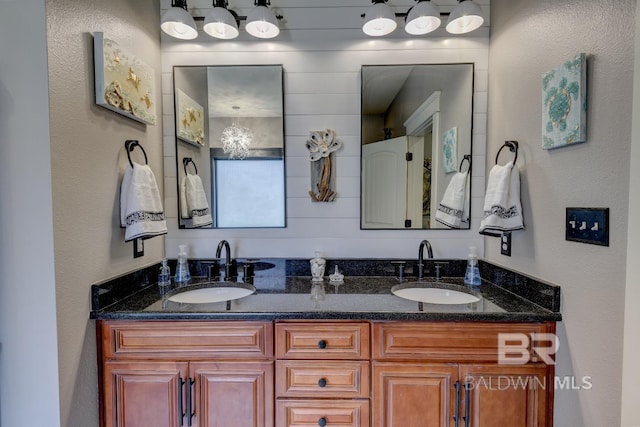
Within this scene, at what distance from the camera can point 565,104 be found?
3.46 ft

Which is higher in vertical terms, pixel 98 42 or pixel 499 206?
pixel 98 42

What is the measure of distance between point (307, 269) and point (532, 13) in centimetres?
163

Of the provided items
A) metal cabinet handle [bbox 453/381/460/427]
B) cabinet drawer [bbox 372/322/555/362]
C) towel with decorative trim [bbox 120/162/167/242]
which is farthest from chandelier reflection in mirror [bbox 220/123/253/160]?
metal cabinet handle [bbox 453/381/460/427]

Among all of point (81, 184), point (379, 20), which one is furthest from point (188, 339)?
point (379, 20)

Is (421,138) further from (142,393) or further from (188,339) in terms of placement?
(142,393)

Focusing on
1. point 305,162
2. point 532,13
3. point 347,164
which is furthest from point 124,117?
point 532,13

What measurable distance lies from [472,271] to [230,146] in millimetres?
1529

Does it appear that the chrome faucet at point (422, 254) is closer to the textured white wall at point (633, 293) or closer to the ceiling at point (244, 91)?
the textured white wall at point (633, 293)

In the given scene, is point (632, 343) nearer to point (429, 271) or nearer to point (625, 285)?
point (625, 285)

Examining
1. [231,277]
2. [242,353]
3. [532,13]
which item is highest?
[532,13]

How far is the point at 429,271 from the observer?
167 cm

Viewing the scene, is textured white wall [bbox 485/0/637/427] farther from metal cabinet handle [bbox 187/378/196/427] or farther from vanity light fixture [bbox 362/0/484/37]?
metal cabinet handle [bbox 187/378/196/427]

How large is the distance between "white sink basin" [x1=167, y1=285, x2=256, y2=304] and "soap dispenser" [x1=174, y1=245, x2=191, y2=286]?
5.4 inches

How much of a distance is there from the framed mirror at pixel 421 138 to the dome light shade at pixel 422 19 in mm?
181
